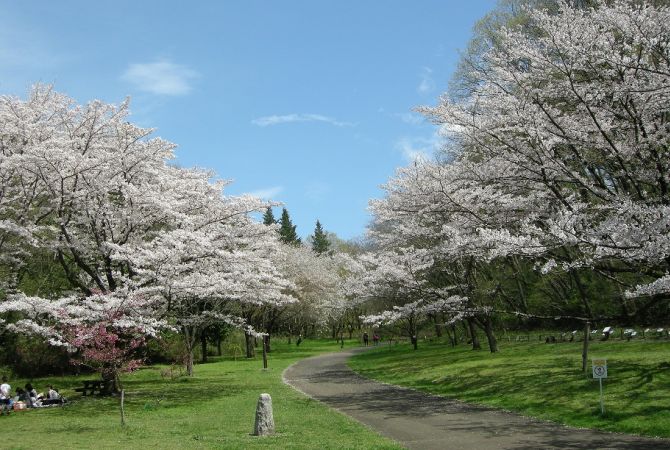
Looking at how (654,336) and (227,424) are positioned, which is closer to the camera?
(227,424)

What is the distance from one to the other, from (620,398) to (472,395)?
4339 millimetres

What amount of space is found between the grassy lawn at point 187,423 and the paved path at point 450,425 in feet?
2.20

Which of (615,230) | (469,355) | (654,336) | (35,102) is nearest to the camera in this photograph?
(615,230)

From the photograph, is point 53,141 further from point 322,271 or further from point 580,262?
point 322,271

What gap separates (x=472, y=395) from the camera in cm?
1622

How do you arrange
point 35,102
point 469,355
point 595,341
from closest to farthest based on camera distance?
1. point 35,102
2. point 595,341
3. point 469,355

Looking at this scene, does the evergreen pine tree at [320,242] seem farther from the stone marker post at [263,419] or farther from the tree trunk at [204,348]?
the stone marker post at [263,419]

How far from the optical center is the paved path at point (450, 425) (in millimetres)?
10039

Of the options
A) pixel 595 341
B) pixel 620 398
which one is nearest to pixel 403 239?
pixel 595 341

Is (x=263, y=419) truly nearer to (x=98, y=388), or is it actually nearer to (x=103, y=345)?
(x=103, y=345)

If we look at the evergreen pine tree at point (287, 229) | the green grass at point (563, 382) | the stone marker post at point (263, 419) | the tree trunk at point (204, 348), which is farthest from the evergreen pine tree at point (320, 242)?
the stone marker post at point (263, 419)

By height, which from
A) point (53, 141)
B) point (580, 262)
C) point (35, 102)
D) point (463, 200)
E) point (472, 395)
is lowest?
point (472, 395)

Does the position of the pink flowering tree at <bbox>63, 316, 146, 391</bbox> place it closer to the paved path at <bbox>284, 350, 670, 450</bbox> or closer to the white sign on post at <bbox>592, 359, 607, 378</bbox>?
the paved path at <bbox>284, 350, 670, 450</bbox>

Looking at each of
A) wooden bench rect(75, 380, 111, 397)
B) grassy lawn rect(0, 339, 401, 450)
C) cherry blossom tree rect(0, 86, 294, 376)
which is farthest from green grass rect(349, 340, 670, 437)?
wooden bench rect(75, 380, 111, 397)
